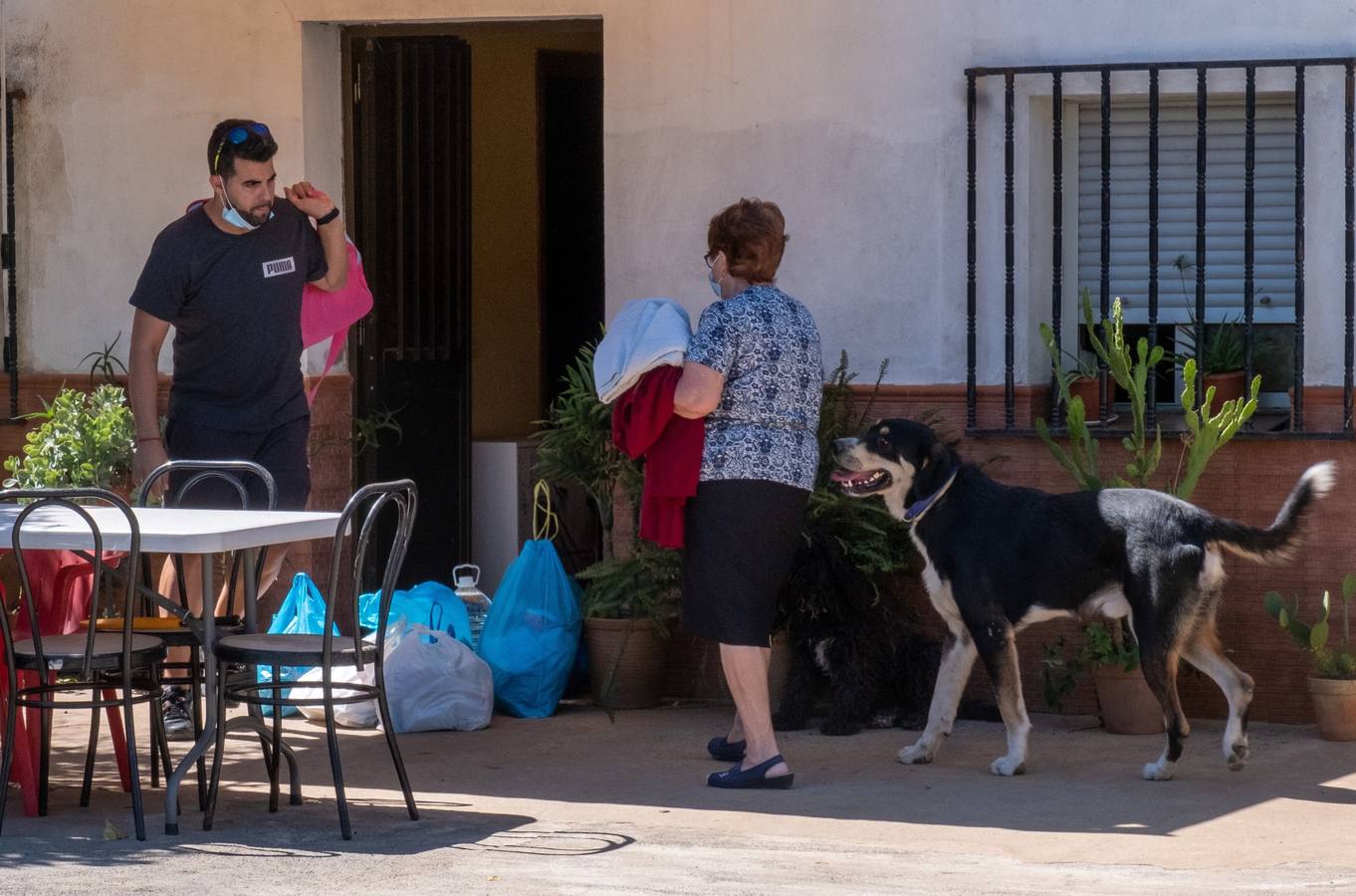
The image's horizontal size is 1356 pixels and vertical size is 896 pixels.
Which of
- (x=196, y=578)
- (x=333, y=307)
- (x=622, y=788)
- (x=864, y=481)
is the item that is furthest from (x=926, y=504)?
(x=196, y=578)

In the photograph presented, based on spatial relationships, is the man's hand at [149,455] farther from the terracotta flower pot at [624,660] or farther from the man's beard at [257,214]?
the terracotta flower pot at [624,660]

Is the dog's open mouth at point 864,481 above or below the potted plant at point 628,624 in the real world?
above

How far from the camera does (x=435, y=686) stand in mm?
7617

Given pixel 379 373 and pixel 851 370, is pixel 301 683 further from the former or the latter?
pixel 379 373

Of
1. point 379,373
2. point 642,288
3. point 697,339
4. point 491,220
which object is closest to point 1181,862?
point 697,339

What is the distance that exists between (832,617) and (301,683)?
8.41ft

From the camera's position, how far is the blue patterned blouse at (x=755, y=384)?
6.26 metres

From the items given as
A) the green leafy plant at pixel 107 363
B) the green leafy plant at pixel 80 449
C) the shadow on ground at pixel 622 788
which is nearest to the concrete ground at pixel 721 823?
the shadow on ground at pixel 622 788

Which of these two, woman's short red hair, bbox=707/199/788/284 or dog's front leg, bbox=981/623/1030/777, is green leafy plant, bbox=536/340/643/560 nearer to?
woman's short red hair, bbox=707/199/788/284

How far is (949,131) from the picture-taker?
313 inches

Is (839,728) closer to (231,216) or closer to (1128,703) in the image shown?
(1128,703)

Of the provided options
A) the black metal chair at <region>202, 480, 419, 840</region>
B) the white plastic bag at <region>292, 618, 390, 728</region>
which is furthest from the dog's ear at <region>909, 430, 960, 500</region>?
the white plastic bag at <region>292, 618, 390, 728</region>

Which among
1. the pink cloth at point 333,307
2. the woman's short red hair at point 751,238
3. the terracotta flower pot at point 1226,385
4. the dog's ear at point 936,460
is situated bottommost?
the dog's ear at point 936,460

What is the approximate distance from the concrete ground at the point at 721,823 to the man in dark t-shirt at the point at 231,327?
1.11 metres
